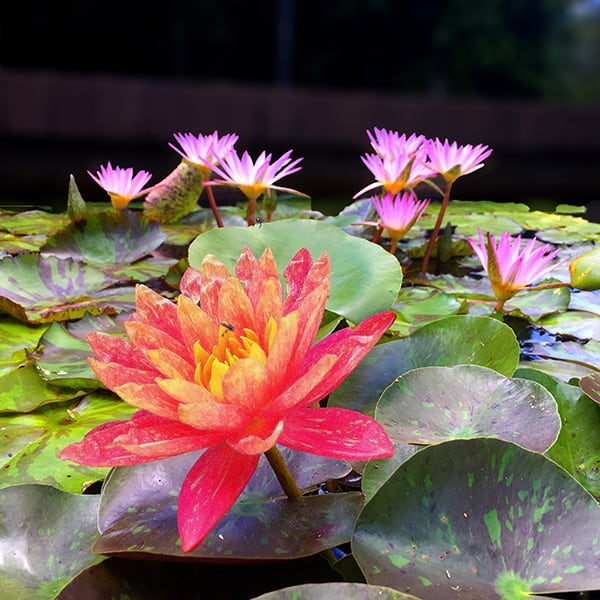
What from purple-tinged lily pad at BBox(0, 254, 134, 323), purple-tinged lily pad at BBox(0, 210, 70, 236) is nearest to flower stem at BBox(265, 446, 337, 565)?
purple-tinged lily pad at BBox(0, 254, 134, 323)

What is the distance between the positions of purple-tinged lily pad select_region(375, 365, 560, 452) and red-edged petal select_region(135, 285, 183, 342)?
0.47ft

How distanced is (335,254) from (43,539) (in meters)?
0.35

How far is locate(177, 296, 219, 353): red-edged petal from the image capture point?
1.01 feet

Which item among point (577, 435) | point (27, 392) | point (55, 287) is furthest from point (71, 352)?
point (577, 435)

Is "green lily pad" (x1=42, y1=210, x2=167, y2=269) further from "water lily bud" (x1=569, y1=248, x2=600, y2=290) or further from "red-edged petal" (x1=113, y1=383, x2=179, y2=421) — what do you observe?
"red-edged petal" (x1=113, y1=383, x2=179, y2=421)

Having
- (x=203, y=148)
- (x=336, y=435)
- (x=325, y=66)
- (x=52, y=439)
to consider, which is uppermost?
(x=325, y=66)

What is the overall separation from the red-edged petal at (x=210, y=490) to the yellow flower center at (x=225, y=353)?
32 millimetres

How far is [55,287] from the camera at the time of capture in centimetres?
80

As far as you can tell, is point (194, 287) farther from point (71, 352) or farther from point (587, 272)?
point (587, 272)

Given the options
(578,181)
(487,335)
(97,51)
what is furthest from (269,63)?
(487,335)

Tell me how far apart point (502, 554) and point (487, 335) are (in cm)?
21

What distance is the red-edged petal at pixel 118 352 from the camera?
32 centimetres

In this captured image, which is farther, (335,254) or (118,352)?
(335,254)

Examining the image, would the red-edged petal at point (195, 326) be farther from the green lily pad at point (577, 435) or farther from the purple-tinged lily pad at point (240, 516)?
the green lily pad at point (577, 435)
